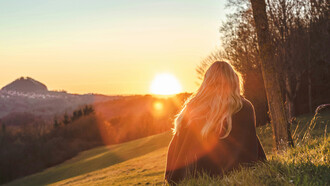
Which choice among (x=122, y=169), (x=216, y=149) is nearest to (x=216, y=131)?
(x=216, y=149)

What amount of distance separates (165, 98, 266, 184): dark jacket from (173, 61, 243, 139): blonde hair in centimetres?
11

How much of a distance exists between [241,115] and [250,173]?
3.16 feet

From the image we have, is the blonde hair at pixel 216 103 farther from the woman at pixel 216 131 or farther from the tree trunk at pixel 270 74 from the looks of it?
the tree trunk at pixel 270 74

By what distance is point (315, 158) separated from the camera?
4.15 m

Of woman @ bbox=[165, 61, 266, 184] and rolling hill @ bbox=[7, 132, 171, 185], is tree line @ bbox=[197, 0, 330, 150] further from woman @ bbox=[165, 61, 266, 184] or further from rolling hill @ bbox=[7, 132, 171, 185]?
woman @ bbox=[165, 61, 266, 184]

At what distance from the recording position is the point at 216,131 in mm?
4332

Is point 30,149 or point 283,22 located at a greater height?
point 283,22

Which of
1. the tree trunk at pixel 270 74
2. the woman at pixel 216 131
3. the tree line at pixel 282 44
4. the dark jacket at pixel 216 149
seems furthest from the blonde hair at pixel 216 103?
the tree line at pixel 282 44

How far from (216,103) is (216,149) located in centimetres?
66

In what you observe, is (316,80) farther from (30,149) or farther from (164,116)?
(30,149)

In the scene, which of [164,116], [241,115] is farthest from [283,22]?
[164,116]

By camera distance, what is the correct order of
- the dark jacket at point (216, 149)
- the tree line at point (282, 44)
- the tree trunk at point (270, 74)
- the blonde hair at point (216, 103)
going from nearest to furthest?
the blonde hair at point (216, 103) → the dark jacket at point (216, 149) → the tree trunk at point (270, 74) → the tree line at point (282, 44)

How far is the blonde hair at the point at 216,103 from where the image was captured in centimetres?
431

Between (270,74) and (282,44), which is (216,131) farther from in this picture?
(282,44)
